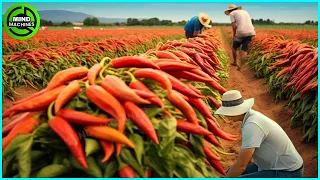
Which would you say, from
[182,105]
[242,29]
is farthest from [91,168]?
[242,29]

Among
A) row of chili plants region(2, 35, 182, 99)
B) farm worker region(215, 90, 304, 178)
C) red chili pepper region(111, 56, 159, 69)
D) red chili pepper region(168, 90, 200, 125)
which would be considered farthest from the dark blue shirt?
red chili pepper region(168, 90, 200, 125)

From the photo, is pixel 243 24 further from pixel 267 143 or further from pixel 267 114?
pixel 267 143

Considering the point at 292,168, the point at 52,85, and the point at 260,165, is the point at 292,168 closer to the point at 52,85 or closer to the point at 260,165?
the point at 260,165

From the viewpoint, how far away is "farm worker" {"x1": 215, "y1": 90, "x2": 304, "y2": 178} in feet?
10.8

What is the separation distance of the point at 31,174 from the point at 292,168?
7.82 ft

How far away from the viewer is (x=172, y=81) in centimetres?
264

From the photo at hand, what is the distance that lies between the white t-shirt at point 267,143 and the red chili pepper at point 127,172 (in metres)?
1.49

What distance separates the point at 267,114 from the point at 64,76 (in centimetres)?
471

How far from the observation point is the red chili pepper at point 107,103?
211 centimetres

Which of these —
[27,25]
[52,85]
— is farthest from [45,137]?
[27,25]

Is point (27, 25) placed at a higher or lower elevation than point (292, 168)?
higher

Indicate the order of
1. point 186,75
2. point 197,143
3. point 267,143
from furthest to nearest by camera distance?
point 267,143 → point 186,75 → point 197,143

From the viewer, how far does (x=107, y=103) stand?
217 centimetres

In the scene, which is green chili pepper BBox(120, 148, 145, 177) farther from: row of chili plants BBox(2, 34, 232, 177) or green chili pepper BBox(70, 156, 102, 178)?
green chili pepper BBox(70, 156, 102, 178)
